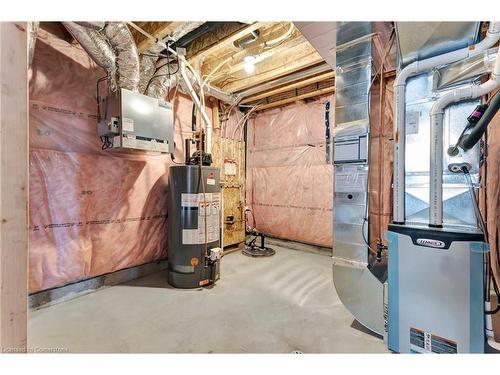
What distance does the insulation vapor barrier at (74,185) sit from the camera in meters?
2.02

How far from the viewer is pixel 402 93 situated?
1.49 m

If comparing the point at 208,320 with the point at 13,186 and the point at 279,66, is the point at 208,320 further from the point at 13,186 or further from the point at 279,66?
the point at 279,66

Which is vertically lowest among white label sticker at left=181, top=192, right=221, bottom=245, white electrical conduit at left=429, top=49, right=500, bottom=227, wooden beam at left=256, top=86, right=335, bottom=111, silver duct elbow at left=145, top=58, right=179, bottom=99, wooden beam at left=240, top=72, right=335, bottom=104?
white label sticker at left=181, top=192, right=221, bottom=245

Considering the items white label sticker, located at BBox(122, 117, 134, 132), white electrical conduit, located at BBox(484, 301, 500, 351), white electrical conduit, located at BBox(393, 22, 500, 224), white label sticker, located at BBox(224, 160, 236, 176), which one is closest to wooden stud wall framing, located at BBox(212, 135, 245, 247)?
white label sticker, located at BBox(224, 160, 236, 176)

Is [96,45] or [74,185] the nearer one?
[96,45]

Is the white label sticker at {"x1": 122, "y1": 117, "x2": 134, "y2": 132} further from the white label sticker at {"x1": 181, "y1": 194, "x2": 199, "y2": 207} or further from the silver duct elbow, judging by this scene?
the white label sticker at {"x1": 181, "y1": 194, "x2": 199, "y2": 207}

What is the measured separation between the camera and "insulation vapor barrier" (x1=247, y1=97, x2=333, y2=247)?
3676 millimetres

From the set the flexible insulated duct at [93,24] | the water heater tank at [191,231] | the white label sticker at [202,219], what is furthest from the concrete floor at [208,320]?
the flexible insulated duct at [93,24]

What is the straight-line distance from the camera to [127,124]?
211cm

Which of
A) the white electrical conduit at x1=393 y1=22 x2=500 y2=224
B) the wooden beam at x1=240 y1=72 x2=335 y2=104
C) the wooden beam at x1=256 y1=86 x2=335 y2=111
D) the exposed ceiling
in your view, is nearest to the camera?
the white electrical conduit at x1=393 y1=22 x2=500 y2=224

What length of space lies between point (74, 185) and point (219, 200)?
1478mm

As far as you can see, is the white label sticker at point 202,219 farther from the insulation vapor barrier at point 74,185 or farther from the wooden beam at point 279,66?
the wooden beam at point 279,66

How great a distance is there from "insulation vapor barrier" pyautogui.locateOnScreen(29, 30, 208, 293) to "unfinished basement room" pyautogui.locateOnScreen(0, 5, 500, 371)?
0.05 ft

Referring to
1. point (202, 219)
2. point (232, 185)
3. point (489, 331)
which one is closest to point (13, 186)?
point (202, 219)
